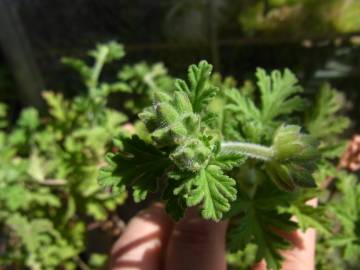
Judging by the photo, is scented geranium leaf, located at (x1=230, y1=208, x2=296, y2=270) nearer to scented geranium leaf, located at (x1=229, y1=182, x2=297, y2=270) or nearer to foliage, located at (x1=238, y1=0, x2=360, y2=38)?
scented geranium leaf, located at (x1=229, y1=182, x2=297, y2=270)

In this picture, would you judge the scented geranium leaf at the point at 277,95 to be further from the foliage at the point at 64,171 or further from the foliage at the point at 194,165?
the foliage at the point at 64,171

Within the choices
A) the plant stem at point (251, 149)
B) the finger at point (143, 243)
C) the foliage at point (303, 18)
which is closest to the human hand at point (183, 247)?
the finger at point (143, 243)

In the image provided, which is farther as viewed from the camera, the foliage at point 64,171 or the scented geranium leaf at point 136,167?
the foliage at point 64,171

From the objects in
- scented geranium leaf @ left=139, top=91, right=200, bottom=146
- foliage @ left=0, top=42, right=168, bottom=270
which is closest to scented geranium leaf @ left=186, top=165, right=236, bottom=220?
scented geranium leaf @ left=139, top=91, right=200, bottom=146

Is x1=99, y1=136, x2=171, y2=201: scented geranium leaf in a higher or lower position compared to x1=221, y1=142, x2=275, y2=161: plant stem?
lower

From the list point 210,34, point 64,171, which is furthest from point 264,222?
point 210,34

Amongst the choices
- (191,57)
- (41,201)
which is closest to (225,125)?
(41,201)

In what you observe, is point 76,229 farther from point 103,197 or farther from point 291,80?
point 291,80
